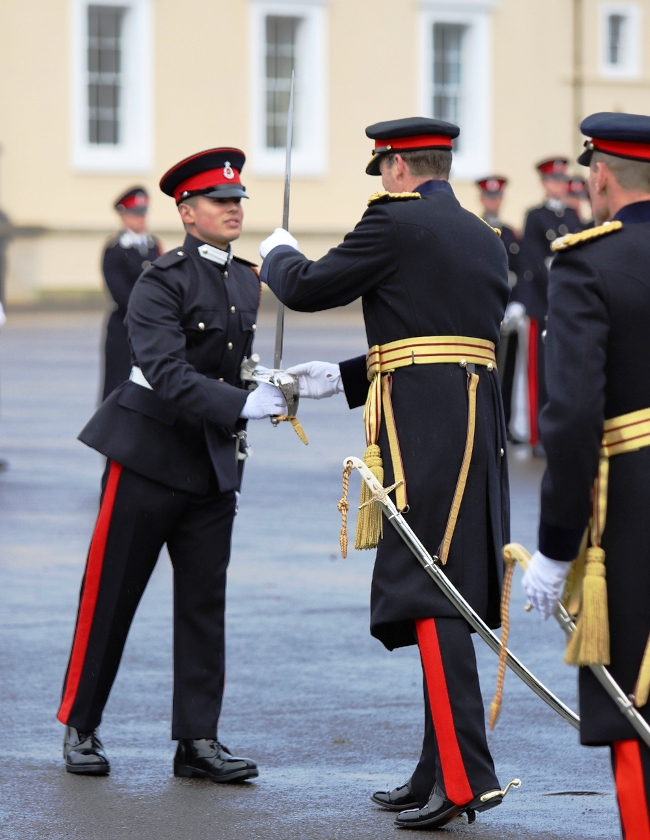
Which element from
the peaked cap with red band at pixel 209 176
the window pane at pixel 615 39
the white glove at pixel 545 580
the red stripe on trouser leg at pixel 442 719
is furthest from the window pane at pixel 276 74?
the white glove at pixel 545 580

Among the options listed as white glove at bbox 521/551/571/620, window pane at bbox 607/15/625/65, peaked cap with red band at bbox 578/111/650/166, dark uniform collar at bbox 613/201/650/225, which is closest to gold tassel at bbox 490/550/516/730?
white glove at bbox 521/551/571/620

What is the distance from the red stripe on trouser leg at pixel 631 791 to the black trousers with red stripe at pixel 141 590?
6.04 feet

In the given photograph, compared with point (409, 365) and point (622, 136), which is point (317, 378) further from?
point (622, 136)

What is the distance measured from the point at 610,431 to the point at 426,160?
1.30 m

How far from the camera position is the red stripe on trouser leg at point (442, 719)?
181 inches

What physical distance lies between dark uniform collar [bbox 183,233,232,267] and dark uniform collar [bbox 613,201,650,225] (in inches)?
74.0

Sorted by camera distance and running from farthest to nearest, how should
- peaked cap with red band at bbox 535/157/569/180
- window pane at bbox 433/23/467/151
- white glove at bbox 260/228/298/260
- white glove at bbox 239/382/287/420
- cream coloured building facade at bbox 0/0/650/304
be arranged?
window pane at bbox 433/23/467/151
cream coloured building facade at bbox 0/0/650/304
peaked cap with red band at bbox 535/157/569/180
white glove at bbox 239/382/287/420
white glove at bbox 260/228/298/260

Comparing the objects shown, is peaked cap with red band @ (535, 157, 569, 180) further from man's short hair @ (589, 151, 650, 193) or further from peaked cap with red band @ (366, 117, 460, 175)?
man's short hair @ (589, 151, 650, 193)

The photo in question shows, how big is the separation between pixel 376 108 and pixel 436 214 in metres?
27.1

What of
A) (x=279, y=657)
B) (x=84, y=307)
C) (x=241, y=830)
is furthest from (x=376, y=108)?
(x=241, y=830)

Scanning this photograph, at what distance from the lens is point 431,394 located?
15.5ft

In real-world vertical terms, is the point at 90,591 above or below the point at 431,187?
below

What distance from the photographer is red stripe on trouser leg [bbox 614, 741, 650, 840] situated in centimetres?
366

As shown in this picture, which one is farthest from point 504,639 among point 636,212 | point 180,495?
point 180,495
